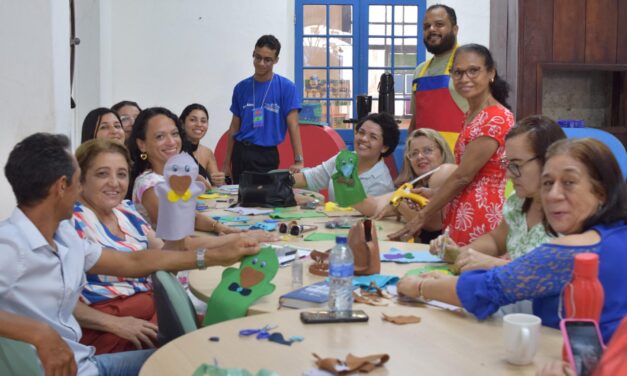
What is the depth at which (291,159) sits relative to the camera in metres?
7.77

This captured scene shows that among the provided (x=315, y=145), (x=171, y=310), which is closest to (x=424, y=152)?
(x=171, y=310)

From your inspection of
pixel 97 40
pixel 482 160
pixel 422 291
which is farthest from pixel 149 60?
pixel 422 291

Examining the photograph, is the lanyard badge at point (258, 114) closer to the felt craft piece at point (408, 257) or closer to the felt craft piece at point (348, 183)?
the felt craft piece at point (348, 183)

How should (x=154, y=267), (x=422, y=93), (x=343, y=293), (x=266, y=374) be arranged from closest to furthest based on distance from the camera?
(x=266, y=374) < (x=343, y=293) < (x=154, y=267) < (x=422, y=93)

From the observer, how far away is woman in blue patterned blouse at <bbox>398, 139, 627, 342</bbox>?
1817mm

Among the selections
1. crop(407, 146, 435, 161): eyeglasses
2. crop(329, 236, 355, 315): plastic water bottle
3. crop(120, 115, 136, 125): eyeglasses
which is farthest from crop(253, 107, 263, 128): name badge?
crop(329, 236, 355, 315): plastic water bottle

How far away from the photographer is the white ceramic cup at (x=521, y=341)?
1.67 meters

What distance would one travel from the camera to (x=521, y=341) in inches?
65.9

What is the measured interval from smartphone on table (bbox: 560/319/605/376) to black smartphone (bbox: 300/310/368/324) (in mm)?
663

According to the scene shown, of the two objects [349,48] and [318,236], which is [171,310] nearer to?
[318,236]

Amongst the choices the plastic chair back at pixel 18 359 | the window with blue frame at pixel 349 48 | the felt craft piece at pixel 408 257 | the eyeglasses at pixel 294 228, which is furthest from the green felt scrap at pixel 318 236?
the window with blue frame at pixel 349 48

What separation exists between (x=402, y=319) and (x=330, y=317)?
0.20 m

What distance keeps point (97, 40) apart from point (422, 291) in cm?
659

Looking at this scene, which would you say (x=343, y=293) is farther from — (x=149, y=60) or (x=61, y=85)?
(x=149, y=60)
